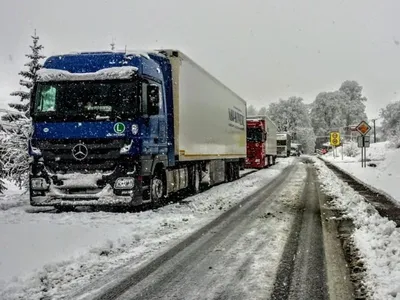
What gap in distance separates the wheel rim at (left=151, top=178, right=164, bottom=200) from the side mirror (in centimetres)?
186

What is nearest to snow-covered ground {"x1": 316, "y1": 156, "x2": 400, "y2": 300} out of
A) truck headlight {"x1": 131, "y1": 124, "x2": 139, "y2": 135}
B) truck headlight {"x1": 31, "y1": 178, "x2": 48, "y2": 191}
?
truck headlight {"x1": 131, "y1": 124, "x2": 139, "y2": 135}

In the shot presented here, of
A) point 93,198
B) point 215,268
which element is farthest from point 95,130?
point 215,268

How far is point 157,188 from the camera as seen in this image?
460 inches

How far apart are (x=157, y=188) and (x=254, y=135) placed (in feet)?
75.7

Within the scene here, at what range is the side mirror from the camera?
10.6 metres

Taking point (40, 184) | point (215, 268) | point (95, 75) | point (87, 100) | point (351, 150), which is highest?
point (95, 75)

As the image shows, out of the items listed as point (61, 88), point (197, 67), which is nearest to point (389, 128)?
point (197, 67)

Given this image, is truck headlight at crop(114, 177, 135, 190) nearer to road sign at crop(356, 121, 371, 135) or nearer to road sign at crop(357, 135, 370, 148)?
road sign at crop(356, 121, 371, 135)

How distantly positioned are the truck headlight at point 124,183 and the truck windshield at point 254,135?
24240mm

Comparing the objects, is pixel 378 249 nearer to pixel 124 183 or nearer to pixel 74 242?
pixel 74 242

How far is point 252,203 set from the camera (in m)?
12.7

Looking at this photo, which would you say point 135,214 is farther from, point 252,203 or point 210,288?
point 210,288

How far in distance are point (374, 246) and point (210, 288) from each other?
9.98 ft

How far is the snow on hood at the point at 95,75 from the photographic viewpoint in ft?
34.3
